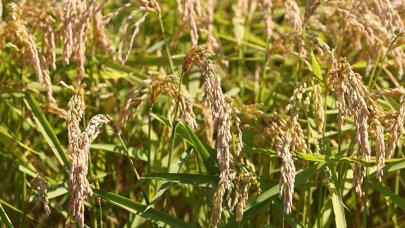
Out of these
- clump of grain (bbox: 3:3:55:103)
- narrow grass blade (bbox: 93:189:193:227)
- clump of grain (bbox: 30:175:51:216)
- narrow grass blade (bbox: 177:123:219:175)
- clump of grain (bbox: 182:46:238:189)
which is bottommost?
narrow grass blade (bbox: 93:189:193:227)

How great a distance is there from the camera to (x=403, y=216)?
3.20 metres

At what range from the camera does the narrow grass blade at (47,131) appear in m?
2.47

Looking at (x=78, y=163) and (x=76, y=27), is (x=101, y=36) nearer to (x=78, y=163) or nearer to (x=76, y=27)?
(x=76, y=27)

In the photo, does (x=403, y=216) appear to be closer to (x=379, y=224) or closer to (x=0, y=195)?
(x=379, y=224)

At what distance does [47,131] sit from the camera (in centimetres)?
256

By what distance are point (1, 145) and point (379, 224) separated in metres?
1.40

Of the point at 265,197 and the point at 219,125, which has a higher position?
the point at 219,125

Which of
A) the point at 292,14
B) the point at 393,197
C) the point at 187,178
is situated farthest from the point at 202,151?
the point at 292,14

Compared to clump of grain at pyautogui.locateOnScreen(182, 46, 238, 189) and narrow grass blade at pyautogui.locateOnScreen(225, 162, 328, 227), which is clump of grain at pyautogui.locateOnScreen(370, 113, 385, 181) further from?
clump of grain at pyautogui.locateOnScreen(182, 46, 238, 189)

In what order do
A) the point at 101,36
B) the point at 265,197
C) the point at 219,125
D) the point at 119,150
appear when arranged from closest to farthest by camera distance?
the point at 219,125 < the point at 265,197 < the point at 119,150 < the point at 101,36

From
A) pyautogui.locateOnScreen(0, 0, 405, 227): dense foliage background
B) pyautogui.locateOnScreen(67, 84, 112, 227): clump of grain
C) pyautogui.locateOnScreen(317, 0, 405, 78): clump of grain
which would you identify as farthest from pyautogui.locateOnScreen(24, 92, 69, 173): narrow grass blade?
pyautogui.locateOnScreen(317, 0, 405, 78): clump of grain

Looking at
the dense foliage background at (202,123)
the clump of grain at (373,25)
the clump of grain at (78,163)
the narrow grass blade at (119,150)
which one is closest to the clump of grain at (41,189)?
the dense foliage background at (202,123)

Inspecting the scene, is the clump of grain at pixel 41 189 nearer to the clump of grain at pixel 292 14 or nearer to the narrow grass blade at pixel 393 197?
the narrow grass blade at pixel 393 197

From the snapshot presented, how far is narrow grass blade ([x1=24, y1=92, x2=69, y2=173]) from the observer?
8.11ft
